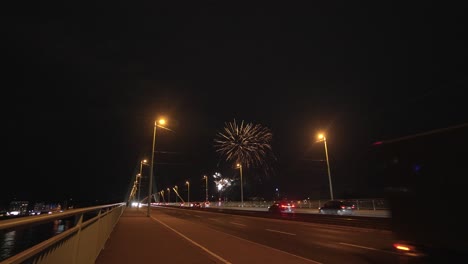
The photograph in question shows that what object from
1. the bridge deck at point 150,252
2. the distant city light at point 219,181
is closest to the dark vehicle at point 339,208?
the bridge deck at point 150,252

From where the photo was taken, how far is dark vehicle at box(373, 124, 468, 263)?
18.9 ft

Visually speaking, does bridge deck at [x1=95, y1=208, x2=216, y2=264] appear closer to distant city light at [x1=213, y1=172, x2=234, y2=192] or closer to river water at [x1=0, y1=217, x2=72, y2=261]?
river water at [x1=0, y1=217, x2=72, y2=261]

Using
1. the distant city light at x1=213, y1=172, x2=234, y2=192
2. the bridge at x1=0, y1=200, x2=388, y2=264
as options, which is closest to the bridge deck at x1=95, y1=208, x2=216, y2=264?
the bridge at x1=0, y1=200, x2=388, y2=264

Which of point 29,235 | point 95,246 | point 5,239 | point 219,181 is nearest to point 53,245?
point 5,239

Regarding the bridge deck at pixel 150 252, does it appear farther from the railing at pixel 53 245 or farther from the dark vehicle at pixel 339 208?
the dark vehicle at pixel 339 208

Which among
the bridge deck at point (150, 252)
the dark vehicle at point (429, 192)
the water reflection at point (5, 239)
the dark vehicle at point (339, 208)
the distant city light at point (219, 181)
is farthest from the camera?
the distant city light at point (219, 181)

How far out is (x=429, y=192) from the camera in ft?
Answer: 20.8

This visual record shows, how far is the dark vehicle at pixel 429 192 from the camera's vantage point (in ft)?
18.9

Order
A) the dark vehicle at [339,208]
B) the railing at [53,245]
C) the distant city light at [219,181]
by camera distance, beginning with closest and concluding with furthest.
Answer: the railing at [53,245] < the dark vehicle at [339,208] < the distant city light at [219,181]

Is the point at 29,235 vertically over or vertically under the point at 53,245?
under

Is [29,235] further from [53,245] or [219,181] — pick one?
[219,181]

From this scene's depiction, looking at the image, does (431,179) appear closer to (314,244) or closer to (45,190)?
(314,244)

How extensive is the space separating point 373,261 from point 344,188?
79.6 meters

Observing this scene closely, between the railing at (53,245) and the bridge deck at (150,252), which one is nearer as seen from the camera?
the railing at (53,245)
